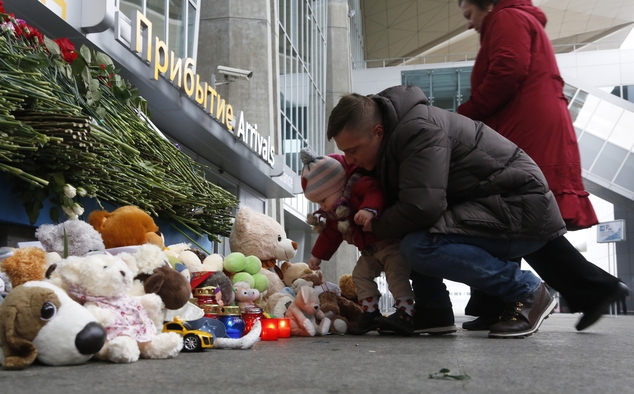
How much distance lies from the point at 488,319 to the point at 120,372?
2851 millimetres

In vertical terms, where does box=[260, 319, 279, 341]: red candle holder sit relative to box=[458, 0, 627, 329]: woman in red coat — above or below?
below

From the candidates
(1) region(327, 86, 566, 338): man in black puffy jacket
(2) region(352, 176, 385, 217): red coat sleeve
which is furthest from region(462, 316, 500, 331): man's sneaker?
(2) region(352, 176, 385, 217): red coat sleeve

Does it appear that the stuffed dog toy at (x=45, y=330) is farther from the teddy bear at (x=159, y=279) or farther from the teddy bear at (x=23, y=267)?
the teddy bear at (x=159, y=279)

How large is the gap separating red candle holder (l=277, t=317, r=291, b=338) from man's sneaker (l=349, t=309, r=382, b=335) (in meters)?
0.45

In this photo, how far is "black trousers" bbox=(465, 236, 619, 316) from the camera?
344 centimetres

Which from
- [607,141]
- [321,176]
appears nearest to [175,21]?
[321,176]

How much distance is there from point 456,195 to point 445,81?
1110 inches

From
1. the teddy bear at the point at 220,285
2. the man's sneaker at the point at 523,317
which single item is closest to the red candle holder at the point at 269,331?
the teddy bear at the point at 220,285

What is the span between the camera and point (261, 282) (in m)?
3.91

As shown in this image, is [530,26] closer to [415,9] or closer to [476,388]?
[476,388]

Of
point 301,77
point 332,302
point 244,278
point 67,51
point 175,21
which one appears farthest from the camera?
→ point 301,77

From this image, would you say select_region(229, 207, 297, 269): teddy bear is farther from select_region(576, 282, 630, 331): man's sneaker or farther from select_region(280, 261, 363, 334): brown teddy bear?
select_region(576, 282, 630, 331): man's sneaker

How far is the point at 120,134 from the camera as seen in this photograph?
3.60 meters

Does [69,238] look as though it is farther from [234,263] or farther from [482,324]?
[482,324]
